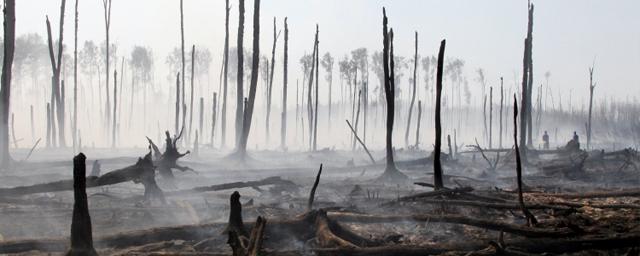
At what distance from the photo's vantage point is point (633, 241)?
14.8 feet

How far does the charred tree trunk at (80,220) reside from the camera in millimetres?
3930

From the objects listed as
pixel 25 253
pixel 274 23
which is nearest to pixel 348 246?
pixel 25 253

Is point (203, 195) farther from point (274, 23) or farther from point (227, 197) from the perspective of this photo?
point (274, 23)

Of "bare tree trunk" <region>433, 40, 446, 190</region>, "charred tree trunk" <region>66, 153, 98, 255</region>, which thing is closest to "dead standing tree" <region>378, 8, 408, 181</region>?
"bare tree trunk" <region>433, 40, 446, 190</region>

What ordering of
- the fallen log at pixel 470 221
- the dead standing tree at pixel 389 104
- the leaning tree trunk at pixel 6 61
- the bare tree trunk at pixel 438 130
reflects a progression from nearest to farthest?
the fallen log at pixel 470 221
the bare tree trunk at pixel 438 130
the dead standing tree at pixel 389 104
the leaning tree trunk at pixel 6 61

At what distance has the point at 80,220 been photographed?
156 inches

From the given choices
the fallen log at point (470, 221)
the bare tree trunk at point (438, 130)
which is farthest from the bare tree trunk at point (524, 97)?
the fallen log at point (470, 221)

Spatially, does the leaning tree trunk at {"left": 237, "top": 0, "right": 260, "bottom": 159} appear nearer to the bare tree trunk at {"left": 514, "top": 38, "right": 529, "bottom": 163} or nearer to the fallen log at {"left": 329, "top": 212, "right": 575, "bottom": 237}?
the bare tree trunk at {"left": 514, "top": 38, "right": 529, "bottom": 163}

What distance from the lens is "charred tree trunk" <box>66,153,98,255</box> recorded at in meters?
3.93

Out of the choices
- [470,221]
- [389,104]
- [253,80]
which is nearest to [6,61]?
[253,80]

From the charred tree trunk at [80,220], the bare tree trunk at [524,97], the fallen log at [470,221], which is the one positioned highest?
the bare tree trunk at [524,97]

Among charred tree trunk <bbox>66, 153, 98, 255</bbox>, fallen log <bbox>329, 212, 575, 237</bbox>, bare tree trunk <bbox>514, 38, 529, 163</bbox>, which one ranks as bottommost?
fallen log <bbox>329, 212, 575, 237</bbox>

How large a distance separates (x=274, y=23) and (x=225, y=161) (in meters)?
11.0

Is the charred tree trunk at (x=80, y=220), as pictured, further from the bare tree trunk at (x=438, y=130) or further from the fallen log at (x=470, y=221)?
the bare tree trunk at (x=438, y=130)
